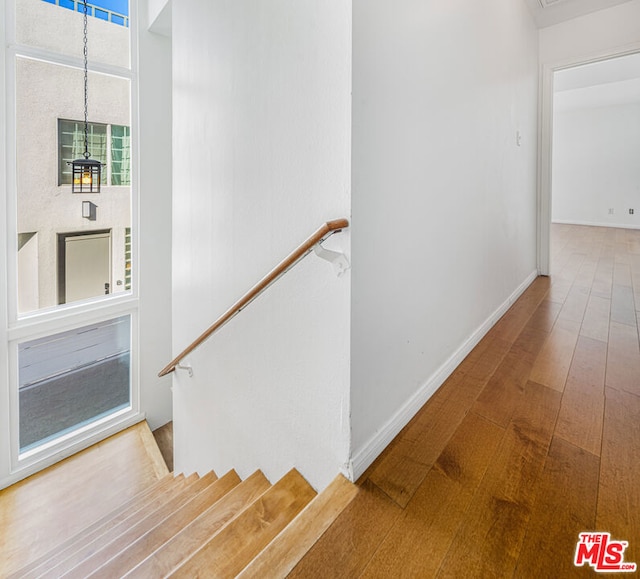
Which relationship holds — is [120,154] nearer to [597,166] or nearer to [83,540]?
[83,540]

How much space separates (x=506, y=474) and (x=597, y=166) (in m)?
9.37

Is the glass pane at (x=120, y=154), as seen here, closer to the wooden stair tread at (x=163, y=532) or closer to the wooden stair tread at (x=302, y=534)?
the wooden stair tread at (x=163, y=532)

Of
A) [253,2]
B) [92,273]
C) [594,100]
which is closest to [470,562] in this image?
[253,2]

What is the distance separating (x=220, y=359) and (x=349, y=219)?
1.37 m

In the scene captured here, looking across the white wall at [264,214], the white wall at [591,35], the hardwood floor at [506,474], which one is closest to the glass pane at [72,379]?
the white wall at [264,214]

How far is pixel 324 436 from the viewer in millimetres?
1379

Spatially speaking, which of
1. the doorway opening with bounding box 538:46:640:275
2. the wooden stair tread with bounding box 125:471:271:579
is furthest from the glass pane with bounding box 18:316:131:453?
the doorway opening with bounding box 538:46:640:275

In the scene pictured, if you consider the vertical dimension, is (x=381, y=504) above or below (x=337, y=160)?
below

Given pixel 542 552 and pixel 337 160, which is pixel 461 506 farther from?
pixel 337 160

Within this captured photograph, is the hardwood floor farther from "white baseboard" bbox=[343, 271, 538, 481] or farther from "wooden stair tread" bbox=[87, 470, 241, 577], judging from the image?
"wooden stair tread" bbox=[87, 470, 241, 577]

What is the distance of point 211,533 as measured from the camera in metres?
1.52

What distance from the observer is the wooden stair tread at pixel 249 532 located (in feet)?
3.99

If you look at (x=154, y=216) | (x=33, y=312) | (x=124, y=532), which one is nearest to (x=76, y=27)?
(x=154, y=216)

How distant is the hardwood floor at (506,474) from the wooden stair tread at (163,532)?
1013 millimetres
